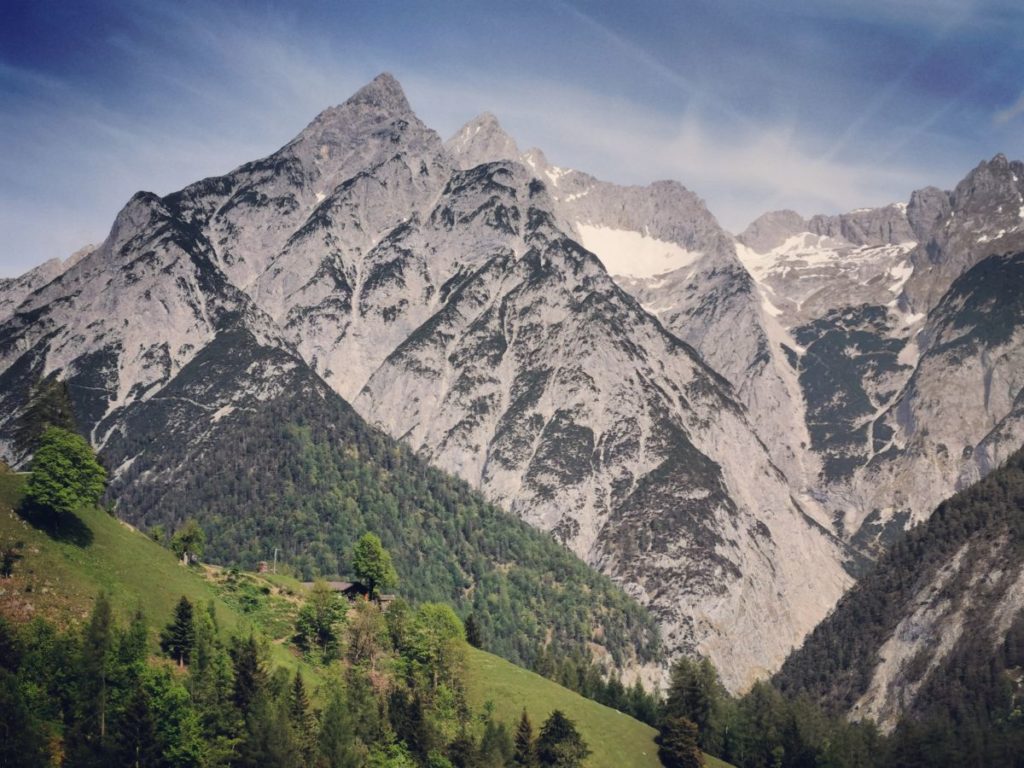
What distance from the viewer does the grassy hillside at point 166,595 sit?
377 feet

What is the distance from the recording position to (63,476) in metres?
124

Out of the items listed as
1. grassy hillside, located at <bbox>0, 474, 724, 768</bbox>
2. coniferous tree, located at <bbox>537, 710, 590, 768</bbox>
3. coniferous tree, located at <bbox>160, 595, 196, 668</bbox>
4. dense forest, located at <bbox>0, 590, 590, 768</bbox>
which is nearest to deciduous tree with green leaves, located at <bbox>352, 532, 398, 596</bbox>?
grassy hillside, located at <bbox>0, 474, 724, 768</bbox>

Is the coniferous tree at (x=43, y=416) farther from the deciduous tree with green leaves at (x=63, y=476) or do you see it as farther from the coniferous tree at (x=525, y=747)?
the coniferous tree at (x=525, y=747)

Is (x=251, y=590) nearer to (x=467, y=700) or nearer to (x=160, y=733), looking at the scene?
(x=467, y=700)

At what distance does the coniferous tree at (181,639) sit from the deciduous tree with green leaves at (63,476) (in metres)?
20.1

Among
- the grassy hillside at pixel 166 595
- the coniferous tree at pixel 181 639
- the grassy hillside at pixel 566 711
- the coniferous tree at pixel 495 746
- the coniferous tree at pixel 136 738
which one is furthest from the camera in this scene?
the grassy hillside at pixel 566 711

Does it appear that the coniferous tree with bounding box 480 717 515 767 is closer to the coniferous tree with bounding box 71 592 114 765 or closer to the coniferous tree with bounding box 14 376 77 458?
the coniferous tree with bounding box 71 592 114 765

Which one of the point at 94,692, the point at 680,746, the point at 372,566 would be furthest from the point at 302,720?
the point at 680,746

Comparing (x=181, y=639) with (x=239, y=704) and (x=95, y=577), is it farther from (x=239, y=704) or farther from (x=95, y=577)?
(x=95, y=577)

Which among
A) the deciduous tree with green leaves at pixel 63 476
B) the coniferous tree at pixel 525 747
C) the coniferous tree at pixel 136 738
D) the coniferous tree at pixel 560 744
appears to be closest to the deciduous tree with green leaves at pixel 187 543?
the deciduous tree with green leaves at pixel 63 476

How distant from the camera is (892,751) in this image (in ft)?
529

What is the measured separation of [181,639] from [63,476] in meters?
24.5

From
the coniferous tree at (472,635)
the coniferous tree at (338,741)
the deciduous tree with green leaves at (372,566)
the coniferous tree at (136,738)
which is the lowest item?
the coniferous tree at (136,738)

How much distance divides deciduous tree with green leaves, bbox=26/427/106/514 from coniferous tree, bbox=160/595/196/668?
2006 centimetres
